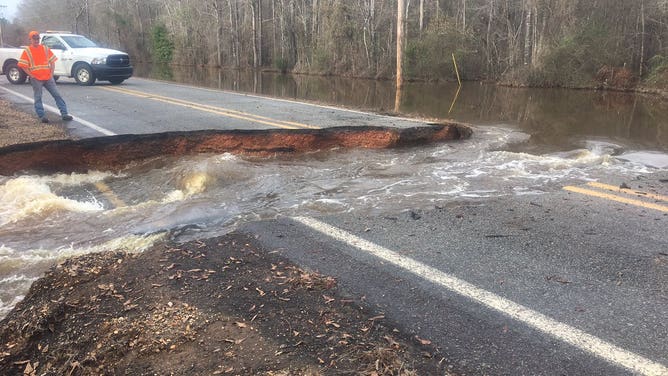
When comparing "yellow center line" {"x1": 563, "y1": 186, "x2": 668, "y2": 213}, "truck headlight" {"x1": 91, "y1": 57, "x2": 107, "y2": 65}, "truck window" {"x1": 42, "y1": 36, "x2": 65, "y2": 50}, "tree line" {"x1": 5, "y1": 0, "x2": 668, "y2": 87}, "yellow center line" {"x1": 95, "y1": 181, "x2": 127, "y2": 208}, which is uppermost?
"tree line" {"x1": 5, "y1": 0, "x2": 668, "y2": 87}

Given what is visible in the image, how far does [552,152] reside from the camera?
868cm

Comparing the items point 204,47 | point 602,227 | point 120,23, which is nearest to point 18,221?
point 602,227

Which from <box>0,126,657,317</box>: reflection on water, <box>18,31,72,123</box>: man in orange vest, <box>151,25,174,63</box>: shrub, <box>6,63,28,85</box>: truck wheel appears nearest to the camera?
<box>0,126,657,317</box>: reflection on water

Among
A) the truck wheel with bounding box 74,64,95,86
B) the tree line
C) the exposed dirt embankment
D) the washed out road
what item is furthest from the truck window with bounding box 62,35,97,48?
the tree line

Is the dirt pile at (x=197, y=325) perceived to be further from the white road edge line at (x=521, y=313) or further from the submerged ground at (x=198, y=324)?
the white road edge line at (x=521, y=313)

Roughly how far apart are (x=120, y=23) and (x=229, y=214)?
6756cm

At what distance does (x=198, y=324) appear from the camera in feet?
10.2

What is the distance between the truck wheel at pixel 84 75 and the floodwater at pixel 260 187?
13549 millimetres

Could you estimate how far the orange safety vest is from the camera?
10523mm

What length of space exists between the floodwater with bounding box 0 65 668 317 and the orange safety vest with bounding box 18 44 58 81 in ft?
15.9

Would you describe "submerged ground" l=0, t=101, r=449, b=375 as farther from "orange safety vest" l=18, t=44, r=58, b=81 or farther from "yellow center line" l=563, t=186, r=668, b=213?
"orange safety vest" l=18, t=44, r=58, b=81

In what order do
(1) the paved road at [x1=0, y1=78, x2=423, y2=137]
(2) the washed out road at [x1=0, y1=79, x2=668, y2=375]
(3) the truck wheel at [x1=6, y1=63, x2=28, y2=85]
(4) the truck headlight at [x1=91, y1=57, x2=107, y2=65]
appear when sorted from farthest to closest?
(3) the truck wheel at [x1=6, y1=63, x2=28, y2=85] → (4) the truck headlight at [x1=91, y1=57, x2=107, y2=65] → (1) the paved road at [x1=0, y1=78, x2=423, y2=137] → (2) the washed out road at [x1=0, y1=79, x2=668, y2=375]

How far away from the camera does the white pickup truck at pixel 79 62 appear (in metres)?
19.0

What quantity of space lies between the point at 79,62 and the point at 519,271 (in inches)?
773
